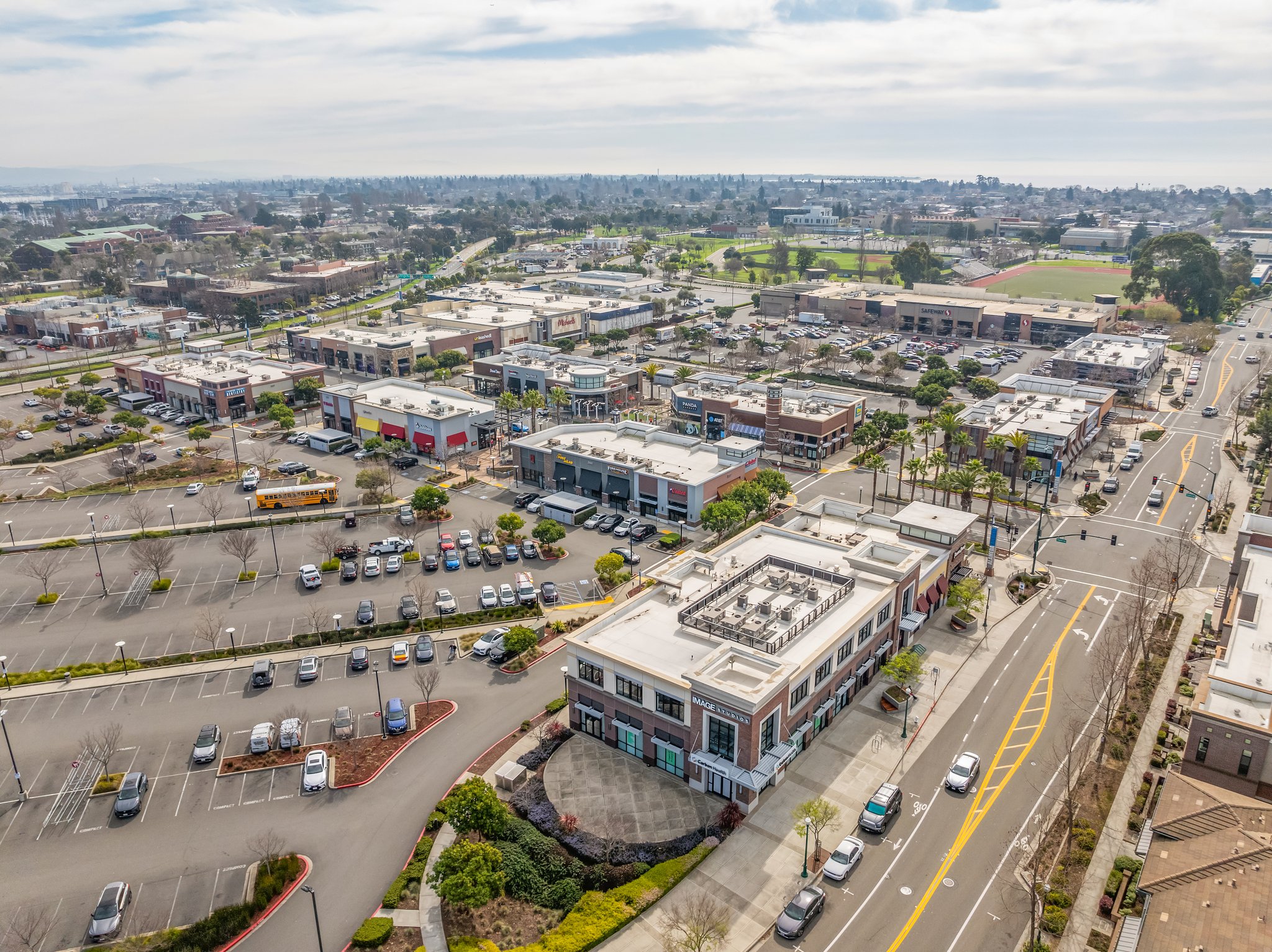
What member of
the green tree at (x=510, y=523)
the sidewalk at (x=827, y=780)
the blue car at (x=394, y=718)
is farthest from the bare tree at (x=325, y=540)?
the sidewalk at (x=827, y=780)

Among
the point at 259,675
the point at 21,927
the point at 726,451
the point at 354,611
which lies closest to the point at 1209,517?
the point at 726,451

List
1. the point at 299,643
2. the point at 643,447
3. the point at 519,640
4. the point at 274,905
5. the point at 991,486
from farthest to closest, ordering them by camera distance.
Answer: the point at 643,447, the point at 991,486, the point at 299,643, the point at 519,640, the point at 274,905

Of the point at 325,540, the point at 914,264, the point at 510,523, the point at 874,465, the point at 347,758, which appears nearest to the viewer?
the point at 347,758

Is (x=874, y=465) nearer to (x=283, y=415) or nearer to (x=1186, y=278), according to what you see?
(x=283, y=415)

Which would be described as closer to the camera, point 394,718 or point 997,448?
point 394,718

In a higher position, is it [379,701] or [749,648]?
[749,648]

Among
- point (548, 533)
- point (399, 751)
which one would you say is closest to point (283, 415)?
point (548, 533)

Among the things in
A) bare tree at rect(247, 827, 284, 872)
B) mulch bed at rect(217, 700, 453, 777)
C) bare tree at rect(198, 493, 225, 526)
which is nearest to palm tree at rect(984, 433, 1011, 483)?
mulch bed at rect(217, 700, 453, 777)
